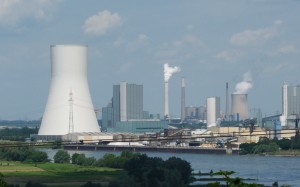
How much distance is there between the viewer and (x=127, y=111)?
163 ft

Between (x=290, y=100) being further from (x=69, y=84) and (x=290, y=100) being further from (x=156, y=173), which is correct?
(x=156, y=173)

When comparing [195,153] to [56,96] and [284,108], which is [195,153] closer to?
[56,96]

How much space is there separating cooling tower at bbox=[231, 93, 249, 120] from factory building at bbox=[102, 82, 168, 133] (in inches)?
189

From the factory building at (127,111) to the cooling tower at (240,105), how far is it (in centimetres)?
481

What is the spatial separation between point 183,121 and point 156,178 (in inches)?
1797

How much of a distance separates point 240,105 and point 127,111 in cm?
713

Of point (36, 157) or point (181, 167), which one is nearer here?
point (181, 167)

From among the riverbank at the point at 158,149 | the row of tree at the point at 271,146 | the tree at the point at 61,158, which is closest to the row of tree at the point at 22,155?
the tree at the point at 61,158

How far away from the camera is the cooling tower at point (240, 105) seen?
167 ft

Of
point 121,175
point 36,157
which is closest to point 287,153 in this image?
point 36,157

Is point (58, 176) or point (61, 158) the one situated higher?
point (61, 158)

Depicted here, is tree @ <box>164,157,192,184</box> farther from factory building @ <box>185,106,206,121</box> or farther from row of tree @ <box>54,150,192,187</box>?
factory building @ <box>185,106,206,121</box>

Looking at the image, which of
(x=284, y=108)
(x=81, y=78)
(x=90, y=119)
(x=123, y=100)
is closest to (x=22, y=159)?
(x=81, y=78)

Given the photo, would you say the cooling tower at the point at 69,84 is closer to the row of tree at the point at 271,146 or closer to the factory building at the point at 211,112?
the row of tree at the point at 271,146
